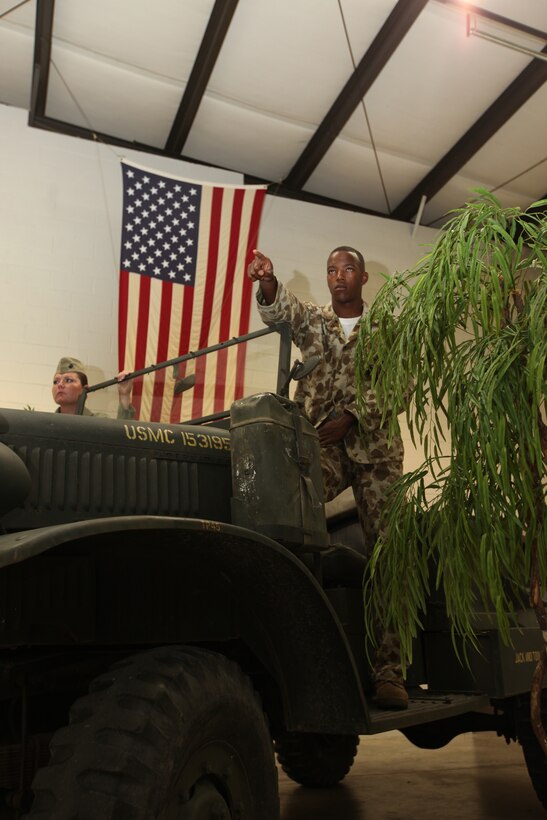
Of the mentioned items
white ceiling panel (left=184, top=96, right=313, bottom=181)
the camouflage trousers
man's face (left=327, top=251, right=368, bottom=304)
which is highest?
white ceiling panel (left=184, top=96, right=313, bottom=181)

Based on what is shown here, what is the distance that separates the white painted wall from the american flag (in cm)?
71

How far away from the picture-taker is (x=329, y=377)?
3.30 m

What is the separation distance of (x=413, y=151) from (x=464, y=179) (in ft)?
2.57

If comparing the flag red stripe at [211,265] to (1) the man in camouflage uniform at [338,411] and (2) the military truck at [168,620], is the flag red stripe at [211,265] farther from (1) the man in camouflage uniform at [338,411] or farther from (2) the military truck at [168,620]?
(2) the military truck at [168,620]

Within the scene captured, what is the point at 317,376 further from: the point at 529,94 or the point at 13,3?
the point at 529,94

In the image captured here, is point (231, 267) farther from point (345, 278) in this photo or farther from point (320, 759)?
point (320, 759)

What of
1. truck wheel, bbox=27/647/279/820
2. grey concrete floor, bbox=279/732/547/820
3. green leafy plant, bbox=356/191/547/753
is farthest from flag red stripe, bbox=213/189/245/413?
truck wheel, bbox=27/647/279/820

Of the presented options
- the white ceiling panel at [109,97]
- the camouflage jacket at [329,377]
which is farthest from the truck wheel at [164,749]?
the white ceiling panel at [109,97]

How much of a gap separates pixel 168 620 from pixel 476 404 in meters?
1.08

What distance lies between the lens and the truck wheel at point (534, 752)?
3.52 metres

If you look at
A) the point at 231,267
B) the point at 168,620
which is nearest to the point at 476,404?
the point at 168,620

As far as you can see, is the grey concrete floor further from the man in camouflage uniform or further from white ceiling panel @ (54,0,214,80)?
white ceiling panel @ (54,0,214,80)

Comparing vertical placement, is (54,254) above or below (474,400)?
above

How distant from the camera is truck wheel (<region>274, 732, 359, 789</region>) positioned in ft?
13.0
